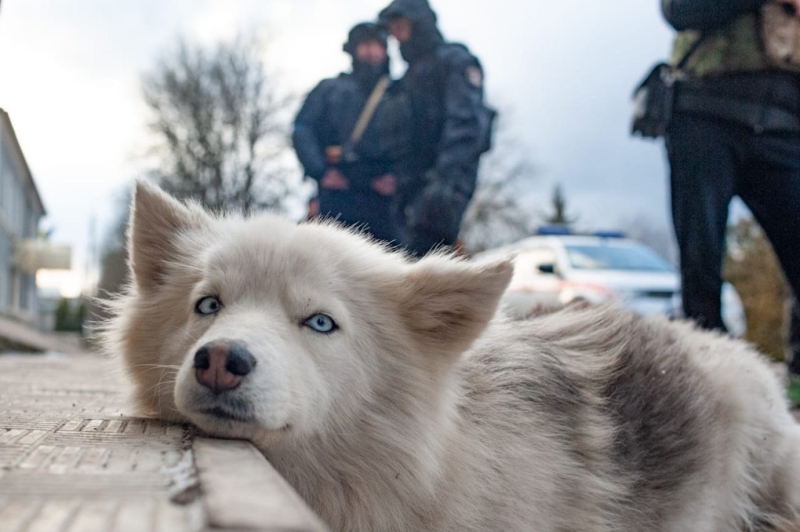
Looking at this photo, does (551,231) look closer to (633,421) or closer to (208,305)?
(633,421)

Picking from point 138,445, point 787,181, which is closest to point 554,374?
point 138,445

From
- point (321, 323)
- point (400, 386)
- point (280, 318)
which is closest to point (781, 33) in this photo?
point (400, 386)

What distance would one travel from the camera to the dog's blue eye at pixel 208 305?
2336 millimetres

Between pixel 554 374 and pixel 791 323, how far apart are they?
12.4 ft

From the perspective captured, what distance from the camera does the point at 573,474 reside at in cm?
273

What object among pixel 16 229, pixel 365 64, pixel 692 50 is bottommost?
pixel 16 229

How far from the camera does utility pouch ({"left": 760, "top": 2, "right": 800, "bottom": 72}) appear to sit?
4.47m

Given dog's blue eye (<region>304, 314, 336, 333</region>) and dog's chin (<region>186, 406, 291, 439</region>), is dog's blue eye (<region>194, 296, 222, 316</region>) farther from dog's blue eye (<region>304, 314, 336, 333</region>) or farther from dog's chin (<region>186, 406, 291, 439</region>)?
dog's chin (<region>186, 406, 291, 439</region>)

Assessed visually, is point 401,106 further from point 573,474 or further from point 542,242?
point 542,242

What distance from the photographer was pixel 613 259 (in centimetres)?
1371

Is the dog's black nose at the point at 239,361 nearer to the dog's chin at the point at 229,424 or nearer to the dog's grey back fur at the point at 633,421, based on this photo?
the dog's chin at the point at 229,424

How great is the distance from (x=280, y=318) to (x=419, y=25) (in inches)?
169

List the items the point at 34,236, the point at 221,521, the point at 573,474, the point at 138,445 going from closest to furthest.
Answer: the point at 221,521 < the point at 138,445 < the point at 573,474 < the point at 34,236

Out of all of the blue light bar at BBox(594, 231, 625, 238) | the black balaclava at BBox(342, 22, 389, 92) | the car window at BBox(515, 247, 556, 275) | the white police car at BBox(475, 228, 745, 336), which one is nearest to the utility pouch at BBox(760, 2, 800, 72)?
the black balaclava at BBox(342, 22, 389, 92)
